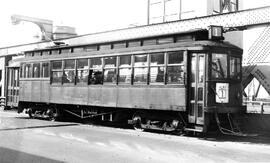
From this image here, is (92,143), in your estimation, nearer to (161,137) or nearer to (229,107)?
(161,137)

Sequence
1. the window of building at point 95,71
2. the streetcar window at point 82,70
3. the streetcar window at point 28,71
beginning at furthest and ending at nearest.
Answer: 1. the streetcar window at point 28,71
2. the streetcar window at point 82,70
3. the window of building at point 95,71

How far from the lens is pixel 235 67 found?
11328mm

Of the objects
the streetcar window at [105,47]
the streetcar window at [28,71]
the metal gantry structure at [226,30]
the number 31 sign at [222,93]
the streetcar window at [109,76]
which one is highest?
the metal gantry structure at [226,30]

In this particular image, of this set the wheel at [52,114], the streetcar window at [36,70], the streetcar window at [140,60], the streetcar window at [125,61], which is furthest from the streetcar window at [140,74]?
the streetcar window at [36,70]

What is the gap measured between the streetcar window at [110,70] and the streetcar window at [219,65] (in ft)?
12.1

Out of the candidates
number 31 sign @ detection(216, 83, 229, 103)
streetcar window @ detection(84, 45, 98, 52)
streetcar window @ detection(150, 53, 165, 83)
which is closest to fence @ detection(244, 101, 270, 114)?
number 31 sign @ detection(216, 83, 229, 103)

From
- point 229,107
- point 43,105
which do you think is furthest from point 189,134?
point 43,105

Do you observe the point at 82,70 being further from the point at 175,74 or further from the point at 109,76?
the point at 175,74

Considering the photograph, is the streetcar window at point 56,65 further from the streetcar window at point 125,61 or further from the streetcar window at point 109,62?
the streetcar window at point 125,61

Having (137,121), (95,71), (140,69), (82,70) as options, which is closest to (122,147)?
(137,121)

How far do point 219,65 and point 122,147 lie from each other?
430 centimetres

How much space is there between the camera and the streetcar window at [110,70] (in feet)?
41.8

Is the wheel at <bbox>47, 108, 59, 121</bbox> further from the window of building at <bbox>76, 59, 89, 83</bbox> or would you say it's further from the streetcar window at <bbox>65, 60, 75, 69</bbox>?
the window of building at <bbox>76, 59, 89, 83</bbox>

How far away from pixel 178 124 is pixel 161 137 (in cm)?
70
